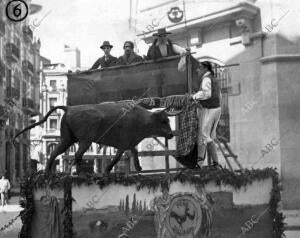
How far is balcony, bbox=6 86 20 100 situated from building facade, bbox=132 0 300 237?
91.8 ft

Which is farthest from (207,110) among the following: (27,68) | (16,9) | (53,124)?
(53,124)

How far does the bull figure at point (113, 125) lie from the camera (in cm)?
893

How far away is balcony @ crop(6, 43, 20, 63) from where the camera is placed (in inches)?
1658

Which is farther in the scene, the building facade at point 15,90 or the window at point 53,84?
the window at point 53,84

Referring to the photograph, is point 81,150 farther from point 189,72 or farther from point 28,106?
point 28,106

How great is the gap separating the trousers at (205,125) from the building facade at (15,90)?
2837cm

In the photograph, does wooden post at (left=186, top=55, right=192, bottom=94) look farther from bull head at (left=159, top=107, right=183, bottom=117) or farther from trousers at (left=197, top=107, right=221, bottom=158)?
trousers at (left=197, top=107, right=221, bottom=158)

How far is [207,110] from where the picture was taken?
8883 millimetres

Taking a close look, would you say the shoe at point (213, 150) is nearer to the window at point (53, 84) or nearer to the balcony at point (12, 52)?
the balcony at point (12, 52)

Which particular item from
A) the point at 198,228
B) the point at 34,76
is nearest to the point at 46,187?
the point at 198,228

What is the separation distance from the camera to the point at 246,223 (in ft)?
26.2

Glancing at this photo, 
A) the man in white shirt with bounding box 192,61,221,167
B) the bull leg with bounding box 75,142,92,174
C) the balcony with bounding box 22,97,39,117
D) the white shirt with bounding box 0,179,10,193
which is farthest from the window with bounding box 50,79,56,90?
the man in white shirt with bounding box 192,61,221,167

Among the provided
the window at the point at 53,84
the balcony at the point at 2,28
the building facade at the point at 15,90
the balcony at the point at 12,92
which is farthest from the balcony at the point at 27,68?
the window at the point at 53,84

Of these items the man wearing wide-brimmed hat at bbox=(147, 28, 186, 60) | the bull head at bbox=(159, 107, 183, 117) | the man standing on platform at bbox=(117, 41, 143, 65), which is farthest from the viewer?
the man standing on platform at bbox=(117, 41, 143, 65)
